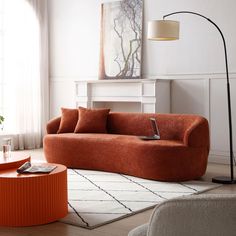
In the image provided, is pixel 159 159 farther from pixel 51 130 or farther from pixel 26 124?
pixel 26 124

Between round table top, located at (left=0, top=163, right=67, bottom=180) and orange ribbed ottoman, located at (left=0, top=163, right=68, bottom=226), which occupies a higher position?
round table top, located at (left=0, top=163, right=67, bottom=180)

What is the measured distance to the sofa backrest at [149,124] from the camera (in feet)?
17.5

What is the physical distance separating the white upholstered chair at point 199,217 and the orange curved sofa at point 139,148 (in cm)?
373

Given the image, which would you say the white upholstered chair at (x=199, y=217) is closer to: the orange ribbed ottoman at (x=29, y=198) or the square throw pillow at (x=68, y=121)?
the orange ribbed ottoman at (x=29, y=198)

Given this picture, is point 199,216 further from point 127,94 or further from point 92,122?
point 127,94

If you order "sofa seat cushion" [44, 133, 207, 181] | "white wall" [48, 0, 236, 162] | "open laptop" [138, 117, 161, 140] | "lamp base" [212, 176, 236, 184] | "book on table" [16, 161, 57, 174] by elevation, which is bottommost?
"lamp base" [212, 176, 236, 184]

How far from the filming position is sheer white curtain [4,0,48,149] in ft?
25.1

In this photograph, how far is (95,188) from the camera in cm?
457

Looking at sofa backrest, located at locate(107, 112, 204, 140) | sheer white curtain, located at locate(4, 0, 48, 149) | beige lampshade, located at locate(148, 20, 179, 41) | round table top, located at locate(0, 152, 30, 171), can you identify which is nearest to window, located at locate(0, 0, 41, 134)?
sheer white curtain, located at locate(4, 0, 48, 149)

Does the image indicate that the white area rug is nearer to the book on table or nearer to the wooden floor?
the wooden floor

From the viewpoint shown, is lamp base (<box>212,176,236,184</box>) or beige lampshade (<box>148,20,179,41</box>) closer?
lamp base (<box>212,176,236,184</box>)

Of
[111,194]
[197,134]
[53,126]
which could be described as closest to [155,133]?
[197,134]

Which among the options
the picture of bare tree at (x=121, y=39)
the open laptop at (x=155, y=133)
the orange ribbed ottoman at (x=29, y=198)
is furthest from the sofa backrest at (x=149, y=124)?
the orange ribbed ottoman at (x=29, y=198)

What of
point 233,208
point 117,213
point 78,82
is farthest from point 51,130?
point 233,208
